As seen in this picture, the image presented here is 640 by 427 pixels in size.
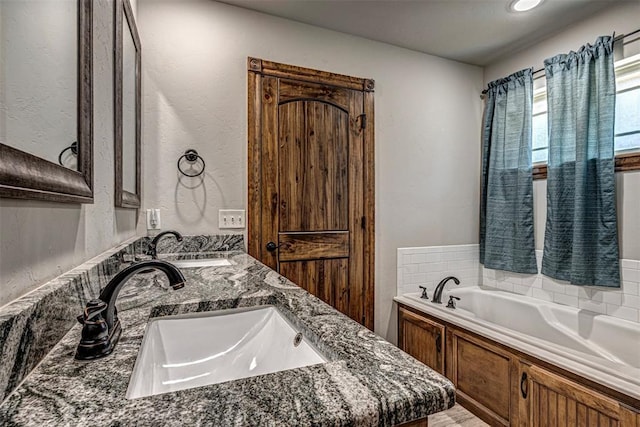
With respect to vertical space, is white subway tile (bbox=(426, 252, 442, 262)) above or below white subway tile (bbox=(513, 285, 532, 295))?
above

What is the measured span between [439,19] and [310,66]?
987mm

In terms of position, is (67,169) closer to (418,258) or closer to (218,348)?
(218,348)

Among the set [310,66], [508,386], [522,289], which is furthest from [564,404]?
[310,66]

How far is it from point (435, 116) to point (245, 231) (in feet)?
6.48

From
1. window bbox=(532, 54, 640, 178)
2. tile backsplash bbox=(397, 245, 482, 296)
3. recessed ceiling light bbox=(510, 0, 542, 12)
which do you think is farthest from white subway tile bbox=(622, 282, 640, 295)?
recessed ceiling light bbox=(510, 0, 542, 12)

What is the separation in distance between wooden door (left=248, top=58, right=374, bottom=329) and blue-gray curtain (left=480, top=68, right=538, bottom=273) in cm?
116

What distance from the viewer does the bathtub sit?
1.53 m

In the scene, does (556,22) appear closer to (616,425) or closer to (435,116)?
(435,116)

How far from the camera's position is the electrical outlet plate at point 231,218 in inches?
88.5

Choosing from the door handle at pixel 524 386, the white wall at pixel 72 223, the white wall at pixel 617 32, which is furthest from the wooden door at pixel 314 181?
the white wall at pixel 617 32

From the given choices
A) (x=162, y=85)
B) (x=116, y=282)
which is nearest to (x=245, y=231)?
(x=162, y=85)

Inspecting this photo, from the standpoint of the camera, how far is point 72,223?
0.83 m

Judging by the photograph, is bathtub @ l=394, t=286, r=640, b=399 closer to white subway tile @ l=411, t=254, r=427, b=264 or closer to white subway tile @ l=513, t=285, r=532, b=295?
white subway tile @ l=513, t=285, r=532, b=295

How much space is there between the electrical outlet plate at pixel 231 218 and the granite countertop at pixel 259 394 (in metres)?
1.52
